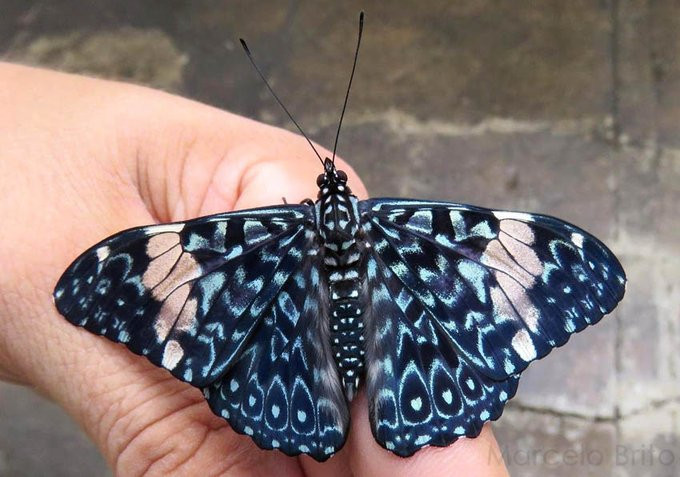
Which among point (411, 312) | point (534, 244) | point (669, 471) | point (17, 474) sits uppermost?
point (534, 244)

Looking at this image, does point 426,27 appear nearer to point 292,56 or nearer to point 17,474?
point 292,56

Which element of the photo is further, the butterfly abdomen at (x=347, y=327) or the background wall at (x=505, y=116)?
the background wall at (x=505, y=116)

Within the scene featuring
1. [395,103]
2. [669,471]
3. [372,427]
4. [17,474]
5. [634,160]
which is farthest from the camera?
[395,103]

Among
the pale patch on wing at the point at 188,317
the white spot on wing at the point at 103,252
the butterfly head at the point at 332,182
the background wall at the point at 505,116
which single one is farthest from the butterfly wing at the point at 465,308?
the background wall at the point at 505,116

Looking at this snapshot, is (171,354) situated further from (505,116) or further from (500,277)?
(505,116)

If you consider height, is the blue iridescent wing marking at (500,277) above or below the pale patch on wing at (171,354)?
above

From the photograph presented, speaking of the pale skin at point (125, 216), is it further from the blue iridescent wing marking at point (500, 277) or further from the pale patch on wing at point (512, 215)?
the pale patch on wing at point (512, 215)

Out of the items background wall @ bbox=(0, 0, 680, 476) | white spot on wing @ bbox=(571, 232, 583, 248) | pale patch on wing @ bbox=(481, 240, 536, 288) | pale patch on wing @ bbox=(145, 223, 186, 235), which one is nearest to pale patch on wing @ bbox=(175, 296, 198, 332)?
pale patch on wing @ bbox=(145, 223, 186, 235)

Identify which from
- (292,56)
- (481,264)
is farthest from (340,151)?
(481,264)
